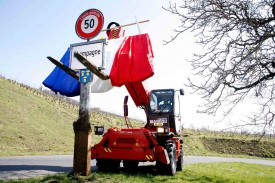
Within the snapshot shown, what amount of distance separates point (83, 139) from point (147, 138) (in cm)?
265

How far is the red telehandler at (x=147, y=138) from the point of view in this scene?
9.16 m

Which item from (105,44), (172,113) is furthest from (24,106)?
(105,44)

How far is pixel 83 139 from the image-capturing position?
289 inches

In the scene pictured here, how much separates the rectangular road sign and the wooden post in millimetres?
604

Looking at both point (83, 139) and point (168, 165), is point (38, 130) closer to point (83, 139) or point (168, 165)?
point (168, 165)

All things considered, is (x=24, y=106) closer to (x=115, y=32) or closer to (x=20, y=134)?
(x=20, y=134)

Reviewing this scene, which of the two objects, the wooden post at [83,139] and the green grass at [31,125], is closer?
the wooden post at [83,139]

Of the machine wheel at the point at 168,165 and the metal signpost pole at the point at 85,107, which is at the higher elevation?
the metal signpost pole at the point at 85,107

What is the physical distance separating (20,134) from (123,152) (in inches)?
772

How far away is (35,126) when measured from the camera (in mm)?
30188

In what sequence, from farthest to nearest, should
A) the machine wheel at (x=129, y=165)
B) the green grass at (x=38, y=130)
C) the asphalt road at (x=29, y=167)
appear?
the green grass at (x=38, y=130) < the machine wheel at (x=129, y=165) < the asphalt road at (x=29, y=167)

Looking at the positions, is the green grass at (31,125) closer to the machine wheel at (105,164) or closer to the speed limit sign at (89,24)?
the machine wheel at (105,164)

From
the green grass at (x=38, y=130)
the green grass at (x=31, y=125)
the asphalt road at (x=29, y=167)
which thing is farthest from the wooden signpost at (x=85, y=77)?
the green grass at (x=31, y=125)

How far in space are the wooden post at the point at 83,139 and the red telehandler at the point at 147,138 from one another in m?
0.75
